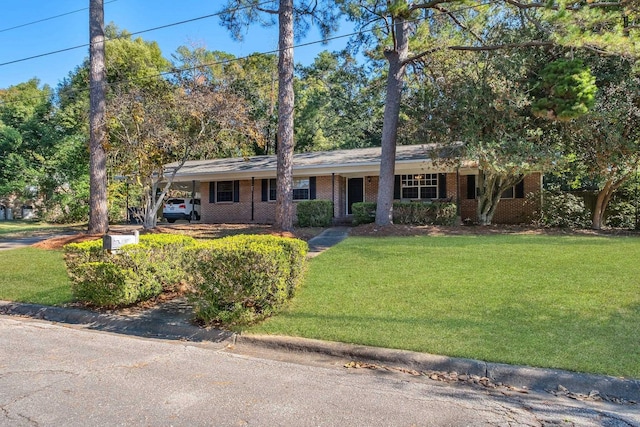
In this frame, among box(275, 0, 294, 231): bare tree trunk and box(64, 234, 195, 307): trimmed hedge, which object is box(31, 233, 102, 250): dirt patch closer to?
box(275, 0, 294, 231): bare tree trunk

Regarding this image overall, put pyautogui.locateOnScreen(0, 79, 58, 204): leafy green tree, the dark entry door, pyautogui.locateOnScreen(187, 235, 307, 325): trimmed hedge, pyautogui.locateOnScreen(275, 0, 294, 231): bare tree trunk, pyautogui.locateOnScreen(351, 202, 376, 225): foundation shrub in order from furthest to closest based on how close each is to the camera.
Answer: pyautogui.locateOnScreen(0, 79, 58, 204): leafy green tree, the dark entry door, pyautogui.locateOnScreen(351, 202, 376, 225): foundation shrub, pyautogui.locateOnScreen(275, 0, 294, 231): bare tree trunk, pyautogui.locateOnScreen(187, 235, 307, 325): trimmed hedge

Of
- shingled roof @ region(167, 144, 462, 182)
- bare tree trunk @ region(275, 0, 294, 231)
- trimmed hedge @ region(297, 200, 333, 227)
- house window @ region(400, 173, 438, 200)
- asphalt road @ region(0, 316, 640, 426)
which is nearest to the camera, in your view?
asphalt road @ region(0, 316, 640, 426)

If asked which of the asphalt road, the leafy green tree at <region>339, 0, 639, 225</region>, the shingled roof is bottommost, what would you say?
the asphalt road

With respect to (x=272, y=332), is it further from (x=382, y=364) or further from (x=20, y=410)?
(x=20, y=410)

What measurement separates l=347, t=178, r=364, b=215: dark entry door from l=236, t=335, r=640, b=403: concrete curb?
1577 cm

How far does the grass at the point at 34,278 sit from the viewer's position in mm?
7611

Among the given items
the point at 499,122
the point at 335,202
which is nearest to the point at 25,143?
the point at 335,202

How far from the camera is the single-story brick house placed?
1845 centimetres

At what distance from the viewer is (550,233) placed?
1377 cm

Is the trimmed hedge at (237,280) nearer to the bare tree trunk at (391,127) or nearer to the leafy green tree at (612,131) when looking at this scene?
the bare tree trunk at (391,127)

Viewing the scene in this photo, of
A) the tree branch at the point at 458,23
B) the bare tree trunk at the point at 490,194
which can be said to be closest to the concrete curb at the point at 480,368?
the bare tree trunk at the point at 490,194

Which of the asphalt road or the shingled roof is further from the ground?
the shingled roof

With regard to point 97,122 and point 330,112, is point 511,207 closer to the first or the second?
point 97,122

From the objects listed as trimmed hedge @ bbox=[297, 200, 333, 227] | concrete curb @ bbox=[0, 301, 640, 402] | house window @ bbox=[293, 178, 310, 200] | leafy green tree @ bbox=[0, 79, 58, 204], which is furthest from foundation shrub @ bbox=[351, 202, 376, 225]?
leafy green tree @ bbox=[0, 79, 58, 204]
